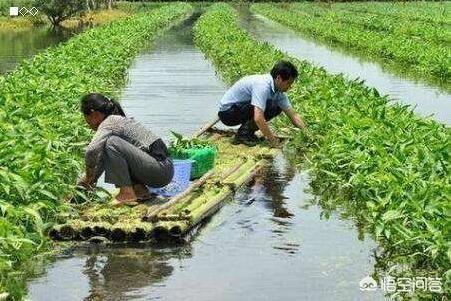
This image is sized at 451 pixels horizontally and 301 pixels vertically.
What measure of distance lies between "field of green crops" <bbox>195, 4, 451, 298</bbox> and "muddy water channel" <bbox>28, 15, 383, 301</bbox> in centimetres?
29

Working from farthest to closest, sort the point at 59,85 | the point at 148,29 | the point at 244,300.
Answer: the point at 148,29
the point at 59,85
the point at 244,300

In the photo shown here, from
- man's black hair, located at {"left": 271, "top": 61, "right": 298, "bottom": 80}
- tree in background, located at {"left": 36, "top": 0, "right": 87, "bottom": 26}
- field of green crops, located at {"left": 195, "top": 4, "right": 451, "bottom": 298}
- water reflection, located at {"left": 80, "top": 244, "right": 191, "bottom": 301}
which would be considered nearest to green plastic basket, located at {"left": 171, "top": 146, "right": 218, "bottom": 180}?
field of green crops, located at {"left": 195, "top": 4, "right": 451, "bottom": 298}

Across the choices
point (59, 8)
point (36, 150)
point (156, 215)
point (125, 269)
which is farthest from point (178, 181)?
point (59, 8)

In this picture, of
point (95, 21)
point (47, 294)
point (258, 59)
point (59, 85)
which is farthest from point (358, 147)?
point (95, 21)

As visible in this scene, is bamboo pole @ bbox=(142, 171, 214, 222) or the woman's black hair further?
the woman's black hair

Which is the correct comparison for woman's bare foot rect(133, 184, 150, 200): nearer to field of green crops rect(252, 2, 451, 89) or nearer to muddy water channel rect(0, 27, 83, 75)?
field of green crops rect(252, 2, 451, 89)

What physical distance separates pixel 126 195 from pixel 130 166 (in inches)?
10.8

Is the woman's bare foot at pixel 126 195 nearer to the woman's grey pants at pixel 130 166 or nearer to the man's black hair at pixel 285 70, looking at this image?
the woman's grey pants at pixel 130 166

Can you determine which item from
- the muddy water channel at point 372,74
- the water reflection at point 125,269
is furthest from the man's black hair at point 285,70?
the water reflection at point 125,269

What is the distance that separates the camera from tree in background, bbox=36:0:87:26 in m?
50.7

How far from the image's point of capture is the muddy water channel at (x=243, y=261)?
5992 mm

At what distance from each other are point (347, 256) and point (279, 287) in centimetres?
93

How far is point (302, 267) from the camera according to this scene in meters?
6.54

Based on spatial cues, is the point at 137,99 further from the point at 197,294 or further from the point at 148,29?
the point at 148,29
